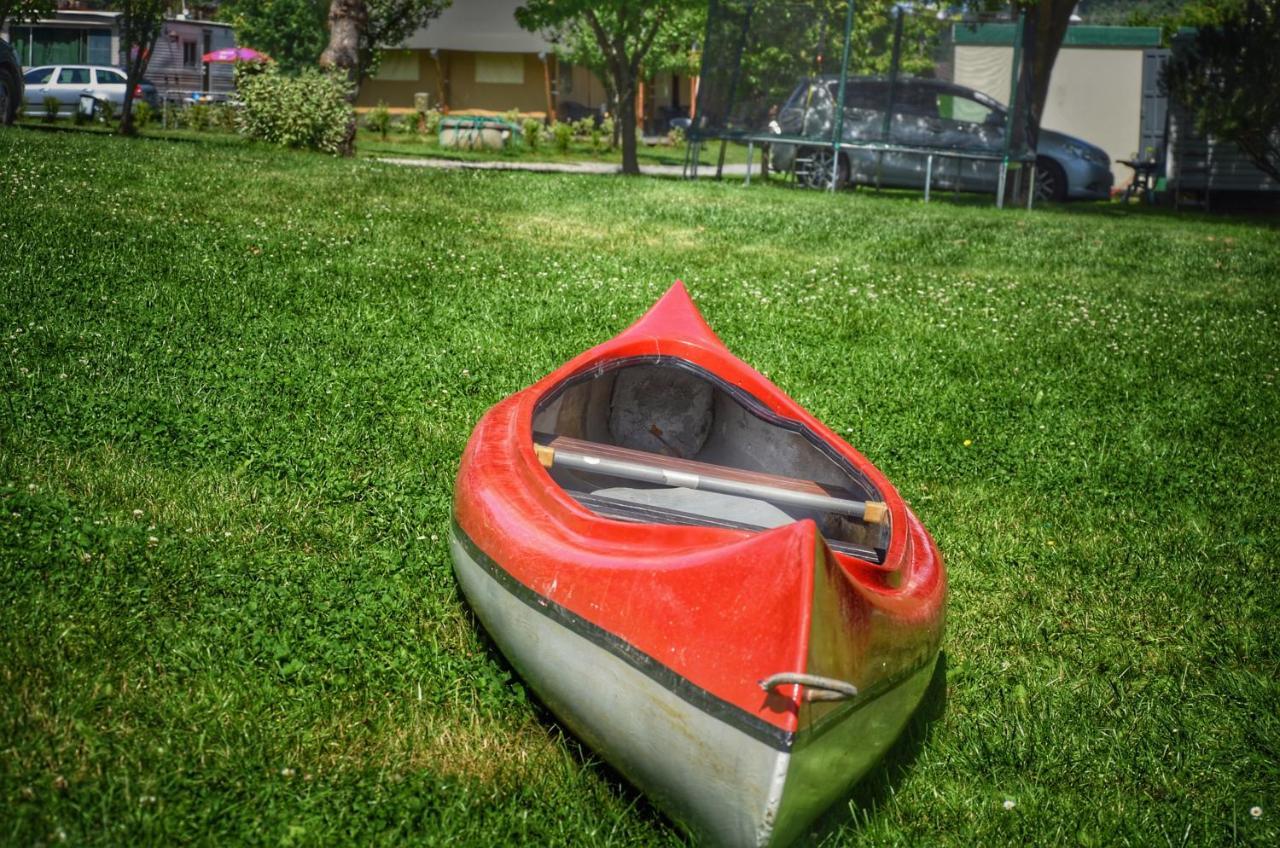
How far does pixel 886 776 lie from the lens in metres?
3.66

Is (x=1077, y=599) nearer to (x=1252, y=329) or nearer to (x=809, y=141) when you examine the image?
(x=1252, y=329)

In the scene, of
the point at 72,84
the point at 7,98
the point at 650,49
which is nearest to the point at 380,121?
the point at 72,84

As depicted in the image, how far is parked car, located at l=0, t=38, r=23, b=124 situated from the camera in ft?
58.9

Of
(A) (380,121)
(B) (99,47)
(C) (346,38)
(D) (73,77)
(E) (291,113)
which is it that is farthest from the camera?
(B) (99,47)

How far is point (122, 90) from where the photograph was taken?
32438mm

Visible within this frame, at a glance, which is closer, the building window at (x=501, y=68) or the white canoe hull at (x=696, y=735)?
the white canoe hull at (x=696, y=735)

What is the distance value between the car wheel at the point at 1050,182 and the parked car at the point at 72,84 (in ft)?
73.5

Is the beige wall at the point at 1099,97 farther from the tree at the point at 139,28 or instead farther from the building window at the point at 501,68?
the tree at the point at 139,28

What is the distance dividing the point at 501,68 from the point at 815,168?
26190mm

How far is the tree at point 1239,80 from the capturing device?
2106 centimetres

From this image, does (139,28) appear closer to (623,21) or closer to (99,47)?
(623,21)

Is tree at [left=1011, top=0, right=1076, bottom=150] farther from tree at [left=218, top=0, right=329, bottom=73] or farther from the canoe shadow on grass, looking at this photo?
tree at [left=218, top=0, right=329, bottom=73]

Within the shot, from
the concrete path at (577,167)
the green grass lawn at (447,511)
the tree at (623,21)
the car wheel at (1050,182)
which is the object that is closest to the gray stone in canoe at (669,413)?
the green grass lawn at (447,511)

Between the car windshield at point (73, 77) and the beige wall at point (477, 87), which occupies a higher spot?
the beige wall at point (477, 87)
